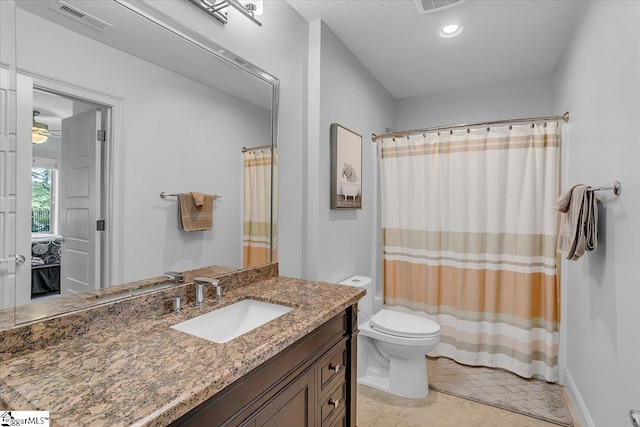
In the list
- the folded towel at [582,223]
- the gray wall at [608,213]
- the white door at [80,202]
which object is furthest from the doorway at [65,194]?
the folded towel at [582,223]

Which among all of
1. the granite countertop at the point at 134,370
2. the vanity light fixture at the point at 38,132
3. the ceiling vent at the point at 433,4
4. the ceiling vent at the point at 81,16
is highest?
the ceiling vent at the point at 433,4

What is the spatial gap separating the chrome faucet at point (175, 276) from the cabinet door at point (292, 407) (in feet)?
2.08

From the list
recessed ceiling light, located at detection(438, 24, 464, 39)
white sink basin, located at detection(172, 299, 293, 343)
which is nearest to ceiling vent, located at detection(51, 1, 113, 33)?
white sink basin, located at detection(172, 299, 293, 343)

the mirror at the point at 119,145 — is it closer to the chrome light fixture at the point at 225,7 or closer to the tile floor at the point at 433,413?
the chrome light fixture at the point at 225,7

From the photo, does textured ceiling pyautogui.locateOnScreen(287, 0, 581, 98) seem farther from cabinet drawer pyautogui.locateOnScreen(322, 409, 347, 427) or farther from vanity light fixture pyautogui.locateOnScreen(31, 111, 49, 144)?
cabinet drawer pyautogui.locateOnScreen(322, 409, 347, 427)

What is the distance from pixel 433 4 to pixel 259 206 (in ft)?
5.26

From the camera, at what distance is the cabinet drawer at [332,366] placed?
4.40 ft

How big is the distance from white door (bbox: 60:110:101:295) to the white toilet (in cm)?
167

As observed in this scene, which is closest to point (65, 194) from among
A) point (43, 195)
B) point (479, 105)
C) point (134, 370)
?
point (43, 195)

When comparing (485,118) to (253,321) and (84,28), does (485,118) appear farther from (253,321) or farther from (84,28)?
(84,28)

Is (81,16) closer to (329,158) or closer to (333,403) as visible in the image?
(329,158)

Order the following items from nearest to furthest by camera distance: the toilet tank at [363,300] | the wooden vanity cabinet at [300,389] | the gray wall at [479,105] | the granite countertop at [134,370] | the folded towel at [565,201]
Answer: the granite countertop at [134,370], the wooden vanity cabinet at [300,389], the folded towel at [565,201], the toilet tank at [363,300], the gray wall at [479,105]

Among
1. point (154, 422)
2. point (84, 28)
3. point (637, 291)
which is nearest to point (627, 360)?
point (637, 291)

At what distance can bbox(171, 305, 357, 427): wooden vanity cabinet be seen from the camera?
34.3 inches
